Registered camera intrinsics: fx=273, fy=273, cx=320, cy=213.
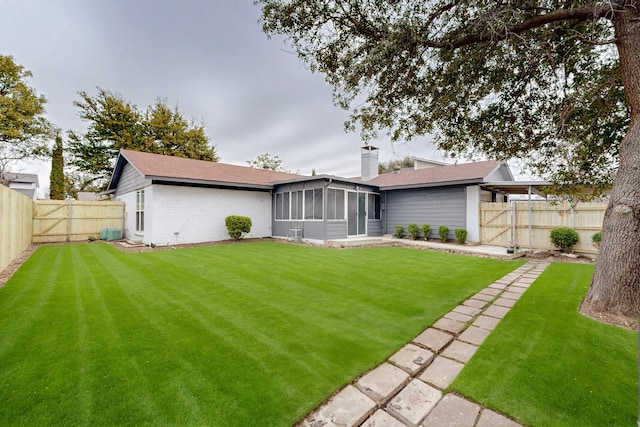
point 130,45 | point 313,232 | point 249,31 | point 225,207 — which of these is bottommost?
point 313,232

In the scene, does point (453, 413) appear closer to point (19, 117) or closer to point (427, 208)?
point (427, 208)

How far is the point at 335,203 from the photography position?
37.1 feet

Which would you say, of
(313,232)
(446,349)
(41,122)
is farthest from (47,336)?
(41,122)

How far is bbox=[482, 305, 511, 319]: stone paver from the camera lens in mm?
3707

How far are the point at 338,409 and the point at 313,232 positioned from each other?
372 inches

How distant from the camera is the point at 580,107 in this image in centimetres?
444

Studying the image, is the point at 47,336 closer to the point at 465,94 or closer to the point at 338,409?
the point at 338,409

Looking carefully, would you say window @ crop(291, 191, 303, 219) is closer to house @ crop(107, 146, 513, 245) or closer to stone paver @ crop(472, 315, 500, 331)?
house @ crop(107, 146, 513, 245)

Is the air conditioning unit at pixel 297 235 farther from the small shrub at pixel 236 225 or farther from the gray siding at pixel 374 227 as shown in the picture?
the gray siding at pixel 374 227

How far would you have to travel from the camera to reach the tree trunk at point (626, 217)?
338cm

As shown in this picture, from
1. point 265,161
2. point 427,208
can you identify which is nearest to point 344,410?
point 427,208

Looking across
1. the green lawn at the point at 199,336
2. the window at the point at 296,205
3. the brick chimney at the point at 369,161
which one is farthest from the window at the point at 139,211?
the brick chimney at the point at 369,161

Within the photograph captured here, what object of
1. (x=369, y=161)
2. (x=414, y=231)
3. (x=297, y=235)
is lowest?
(x=297, y=235)

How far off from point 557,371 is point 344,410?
1917 mm
